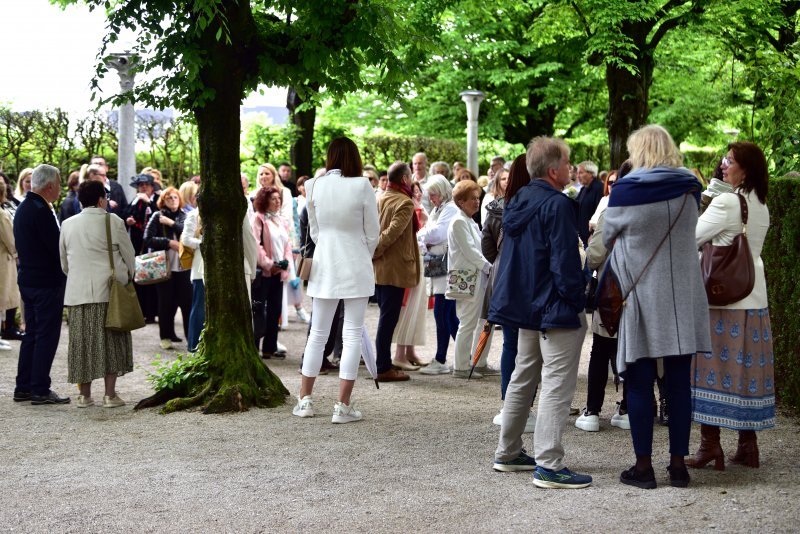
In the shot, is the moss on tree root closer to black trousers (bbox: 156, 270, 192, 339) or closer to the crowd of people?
the crowd of people

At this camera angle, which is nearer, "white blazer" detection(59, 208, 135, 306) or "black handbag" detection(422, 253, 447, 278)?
"white blazer" detection(59, 208, 135, 306)

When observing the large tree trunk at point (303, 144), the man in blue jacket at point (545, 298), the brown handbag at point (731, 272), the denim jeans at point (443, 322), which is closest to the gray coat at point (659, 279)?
the man in blue jacket at point (545, 298)

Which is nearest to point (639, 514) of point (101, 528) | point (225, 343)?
point (101, 528)

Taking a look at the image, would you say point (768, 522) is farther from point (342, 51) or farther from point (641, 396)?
point (342, 51)

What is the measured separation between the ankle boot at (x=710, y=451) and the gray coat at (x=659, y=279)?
2.91ft

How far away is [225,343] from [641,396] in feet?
13.1

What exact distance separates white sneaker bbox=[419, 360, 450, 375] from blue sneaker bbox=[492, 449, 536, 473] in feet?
14.1

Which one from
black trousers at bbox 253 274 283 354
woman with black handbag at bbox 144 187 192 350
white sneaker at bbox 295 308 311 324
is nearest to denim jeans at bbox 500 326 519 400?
black trousers at bbox 253 274 283 354

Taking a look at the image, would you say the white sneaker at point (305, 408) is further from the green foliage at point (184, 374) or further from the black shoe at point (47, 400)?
the black shoe at point (47, 400)

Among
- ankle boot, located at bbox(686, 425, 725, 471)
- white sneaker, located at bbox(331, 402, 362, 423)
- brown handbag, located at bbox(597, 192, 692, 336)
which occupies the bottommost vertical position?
white sneaker, located at bbox(331, 402, 362, 423)

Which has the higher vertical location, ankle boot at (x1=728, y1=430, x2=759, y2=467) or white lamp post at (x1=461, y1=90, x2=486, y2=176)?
white lamp post at (x1=461, y1=90, x2=486, y2=176)

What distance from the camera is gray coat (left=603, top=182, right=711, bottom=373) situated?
5.88m

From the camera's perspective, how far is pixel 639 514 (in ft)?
18.1

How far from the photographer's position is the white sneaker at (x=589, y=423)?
7801 millimetres
